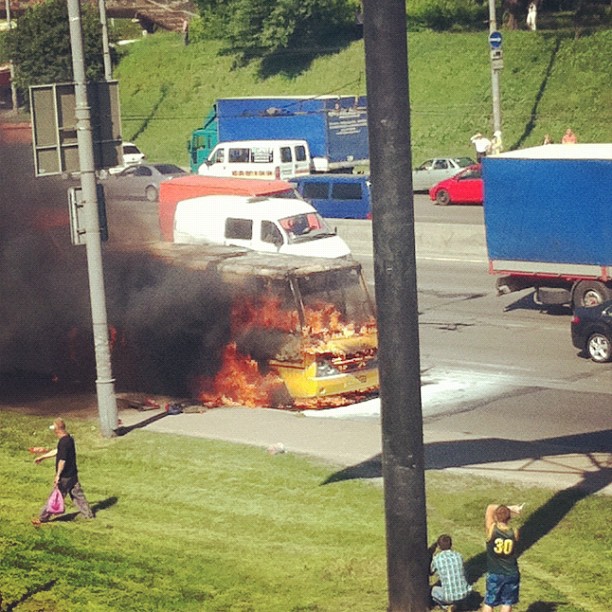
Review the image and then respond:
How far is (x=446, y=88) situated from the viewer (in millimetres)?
52594

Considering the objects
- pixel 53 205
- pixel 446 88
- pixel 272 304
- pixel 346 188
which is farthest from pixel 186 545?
pixel 446 88

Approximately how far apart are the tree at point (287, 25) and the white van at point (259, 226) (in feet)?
108

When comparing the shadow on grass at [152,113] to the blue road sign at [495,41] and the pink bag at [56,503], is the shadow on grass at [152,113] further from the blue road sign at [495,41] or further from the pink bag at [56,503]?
the pink bag at [56,503]

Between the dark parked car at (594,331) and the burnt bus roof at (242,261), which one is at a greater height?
the burnt bus roof at (242,261)

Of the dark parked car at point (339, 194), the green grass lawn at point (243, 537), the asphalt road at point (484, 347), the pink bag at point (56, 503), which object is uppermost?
the dark parked car at point (339, 194)

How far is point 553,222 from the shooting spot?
24.8 metres

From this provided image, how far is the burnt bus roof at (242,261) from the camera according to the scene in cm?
1933

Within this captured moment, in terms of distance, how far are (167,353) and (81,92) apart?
4.79 metres

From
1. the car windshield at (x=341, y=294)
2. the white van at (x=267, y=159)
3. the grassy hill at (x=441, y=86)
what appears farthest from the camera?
the grassy hill at (x=441, y=86)

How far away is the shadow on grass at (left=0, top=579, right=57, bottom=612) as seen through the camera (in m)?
11.5

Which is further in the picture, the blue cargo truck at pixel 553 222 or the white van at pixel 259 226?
the white van at pixel 259 226

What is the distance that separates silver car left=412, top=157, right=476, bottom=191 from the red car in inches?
92.7

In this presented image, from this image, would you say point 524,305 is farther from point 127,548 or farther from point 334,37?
point 334,37

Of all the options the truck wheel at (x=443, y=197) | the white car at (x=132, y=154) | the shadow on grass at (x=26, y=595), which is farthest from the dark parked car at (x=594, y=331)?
the white car at (x=132, y=154)
